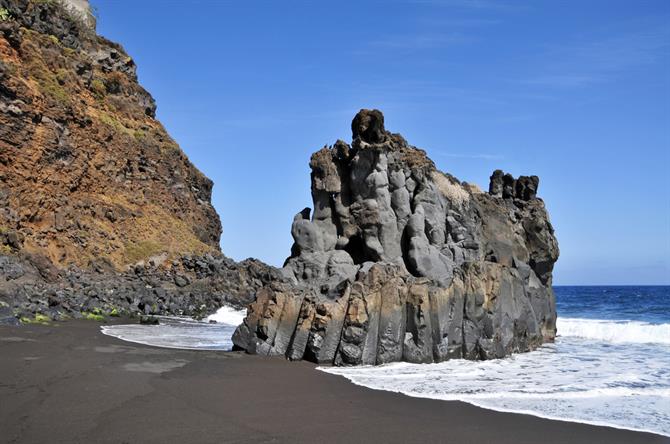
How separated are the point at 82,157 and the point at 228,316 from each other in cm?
1537

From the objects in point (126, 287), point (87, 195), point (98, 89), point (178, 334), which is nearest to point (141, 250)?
point (87, 195)

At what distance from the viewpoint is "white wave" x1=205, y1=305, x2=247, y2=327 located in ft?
104

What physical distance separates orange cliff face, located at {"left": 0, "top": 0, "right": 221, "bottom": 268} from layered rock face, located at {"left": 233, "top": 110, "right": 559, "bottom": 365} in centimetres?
1751

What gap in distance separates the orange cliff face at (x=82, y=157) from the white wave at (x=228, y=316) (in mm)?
7312

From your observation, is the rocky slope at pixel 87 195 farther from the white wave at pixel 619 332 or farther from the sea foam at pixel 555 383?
the white wave at pixel 619 332

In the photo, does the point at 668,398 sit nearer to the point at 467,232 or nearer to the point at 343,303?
the point at 343,303

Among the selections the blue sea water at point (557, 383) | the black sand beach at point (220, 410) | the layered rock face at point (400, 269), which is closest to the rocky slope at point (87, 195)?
the layered rock face at point (400, 269)

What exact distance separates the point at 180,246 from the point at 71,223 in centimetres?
851

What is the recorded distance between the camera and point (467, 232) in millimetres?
23125

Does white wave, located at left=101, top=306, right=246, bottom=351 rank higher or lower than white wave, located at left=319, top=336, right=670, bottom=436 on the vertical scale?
higher

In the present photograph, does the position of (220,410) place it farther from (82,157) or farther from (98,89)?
(98,89)

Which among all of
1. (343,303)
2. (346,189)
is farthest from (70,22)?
(343,303)

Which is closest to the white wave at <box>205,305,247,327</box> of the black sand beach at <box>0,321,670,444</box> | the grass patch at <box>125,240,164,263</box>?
the grass patch at <box>125,240,164,263</box>

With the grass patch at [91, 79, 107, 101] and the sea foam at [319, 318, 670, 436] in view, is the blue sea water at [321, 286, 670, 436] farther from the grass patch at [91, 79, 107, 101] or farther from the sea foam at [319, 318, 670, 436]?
the grass patch at [91, 79, 107, 101]
